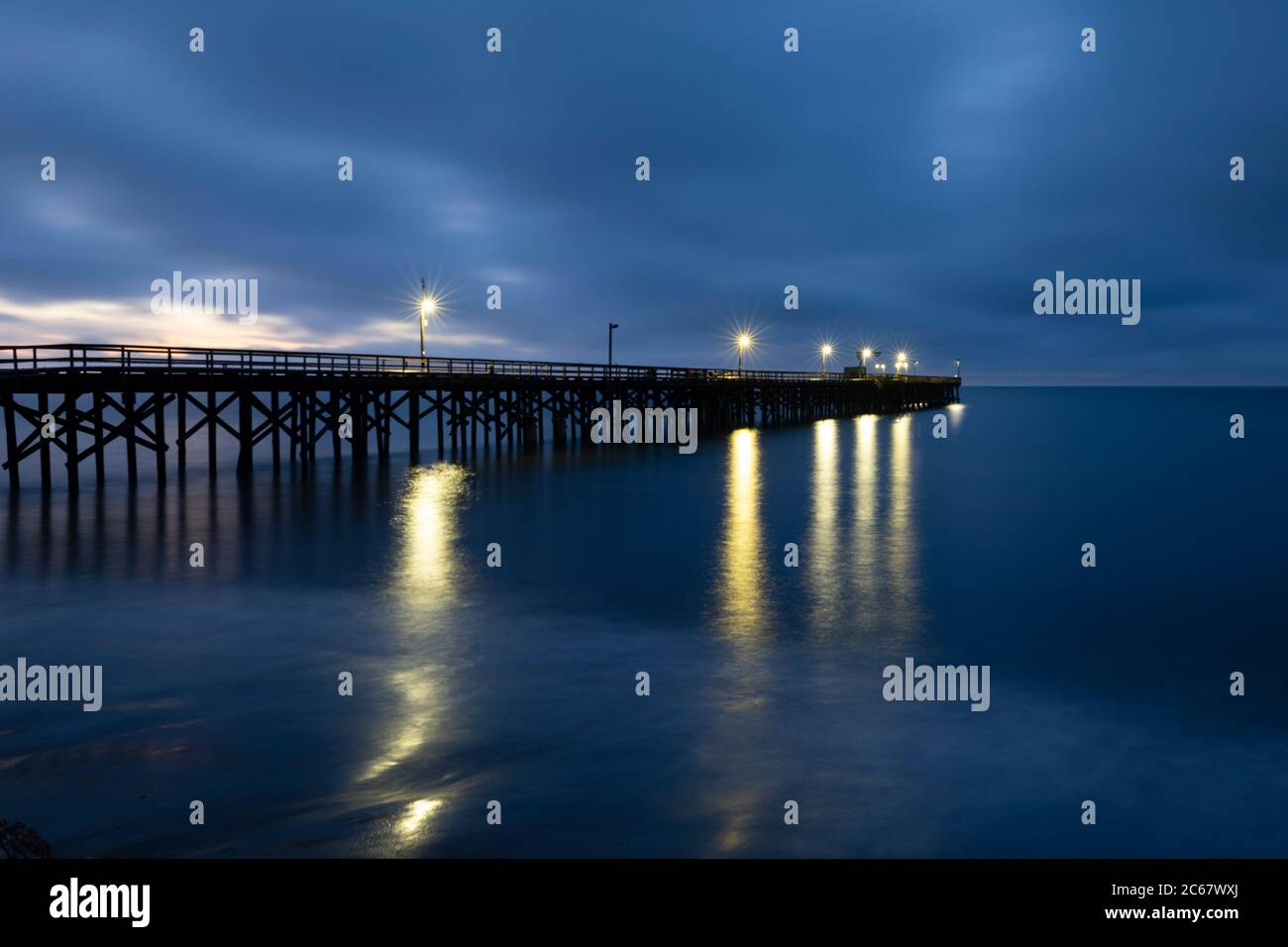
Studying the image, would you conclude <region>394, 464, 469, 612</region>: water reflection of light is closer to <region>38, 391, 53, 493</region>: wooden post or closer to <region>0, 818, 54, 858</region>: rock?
<region>0, 818, 54, 858</region>: rock

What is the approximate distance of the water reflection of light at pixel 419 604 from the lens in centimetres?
907

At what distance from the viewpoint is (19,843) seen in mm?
5609

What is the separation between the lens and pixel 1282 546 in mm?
22922

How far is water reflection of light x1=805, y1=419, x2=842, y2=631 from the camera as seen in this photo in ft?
49.6

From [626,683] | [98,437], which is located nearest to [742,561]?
[626,683]

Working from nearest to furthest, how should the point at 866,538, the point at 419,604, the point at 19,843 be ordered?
the point at 19,843, the point at 419,604, the point at 866,538

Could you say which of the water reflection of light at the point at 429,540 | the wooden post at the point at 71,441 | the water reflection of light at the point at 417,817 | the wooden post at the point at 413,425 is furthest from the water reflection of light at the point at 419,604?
the wooden post at the point at 413,425

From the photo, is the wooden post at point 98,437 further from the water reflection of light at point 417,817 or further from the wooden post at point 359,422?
the water reflection of light at point 417,817

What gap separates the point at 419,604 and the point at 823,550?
396 inches

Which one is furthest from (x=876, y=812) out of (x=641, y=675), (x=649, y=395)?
(x=649, y=395)

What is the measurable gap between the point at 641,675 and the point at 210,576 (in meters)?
9.37

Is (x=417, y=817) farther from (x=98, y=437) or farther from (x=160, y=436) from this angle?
(x=160, y=436)

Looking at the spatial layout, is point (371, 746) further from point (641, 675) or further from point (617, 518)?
point (617, 518)

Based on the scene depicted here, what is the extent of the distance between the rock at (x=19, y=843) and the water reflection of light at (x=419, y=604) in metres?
2.63
